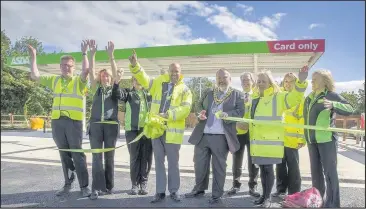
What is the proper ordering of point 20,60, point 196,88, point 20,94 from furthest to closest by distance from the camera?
point 196,88
point 20,94
point 20,60

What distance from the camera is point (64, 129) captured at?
4246 millimetres

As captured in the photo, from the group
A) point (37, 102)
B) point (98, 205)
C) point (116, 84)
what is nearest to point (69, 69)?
point (116, 84)

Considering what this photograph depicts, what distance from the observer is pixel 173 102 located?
13.6ft

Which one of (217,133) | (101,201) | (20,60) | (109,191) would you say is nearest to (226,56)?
(217,133)

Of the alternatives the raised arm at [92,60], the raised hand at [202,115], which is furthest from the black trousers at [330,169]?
the raised arm at [92,60]

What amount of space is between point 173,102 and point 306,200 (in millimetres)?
2079

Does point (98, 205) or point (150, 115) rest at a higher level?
point (150, 115)

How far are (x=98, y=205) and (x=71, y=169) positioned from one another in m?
0.97

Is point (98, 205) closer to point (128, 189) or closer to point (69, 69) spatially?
point (128, 189)

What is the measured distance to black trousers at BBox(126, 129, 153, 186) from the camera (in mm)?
4660

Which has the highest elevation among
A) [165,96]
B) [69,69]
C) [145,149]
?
[69,69]

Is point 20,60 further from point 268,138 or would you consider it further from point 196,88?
point 196,88

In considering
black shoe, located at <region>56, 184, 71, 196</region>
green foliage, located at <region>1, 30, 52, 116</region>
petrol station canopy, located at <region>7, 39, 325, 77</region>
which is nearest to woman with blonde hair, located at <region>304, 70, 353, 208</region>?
black shoe, located at <region>56, 184, 71, 196</region>

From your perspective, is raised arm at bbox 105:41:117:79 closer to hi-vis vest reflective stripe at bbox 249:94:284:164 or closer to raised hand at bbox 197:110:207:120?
raised hand at bbox 197:110:207:120
